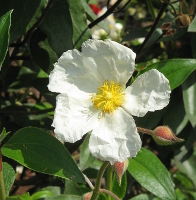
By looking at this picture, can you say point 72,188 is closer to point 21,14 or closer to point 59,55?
point 59,55

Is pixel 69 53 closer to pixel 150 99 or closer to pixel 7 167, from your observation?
pixel 150 99

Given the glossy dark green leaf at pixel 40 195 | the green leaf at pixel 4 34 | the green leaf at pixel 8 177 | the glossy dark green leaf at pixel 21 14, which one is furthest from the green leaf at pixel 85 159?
the green leaf at pixel 4 34

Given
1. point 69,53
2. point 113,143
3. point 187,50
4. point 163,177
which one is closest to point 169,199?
point 163,177

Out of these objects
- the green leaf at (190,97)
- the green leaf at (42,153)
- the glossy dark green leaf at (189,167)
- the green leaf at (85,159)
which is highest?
the green leaf at (42,153)

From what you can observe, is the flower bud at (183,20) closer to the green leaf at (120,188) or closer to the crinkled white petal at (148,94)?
the crinkled white petal at (148,94)

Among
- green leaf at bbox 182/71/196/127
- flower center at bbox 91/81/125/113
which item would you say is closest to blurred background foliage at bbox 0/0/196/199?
green leaf at bbox 182/71/196/127

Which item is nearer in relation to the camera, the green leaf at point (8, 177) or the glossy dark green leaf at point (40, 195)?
the green leaf at point (8, 177)

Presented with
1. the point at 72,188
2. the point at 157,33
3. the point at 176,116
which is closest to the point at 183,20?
the point at 157,33
